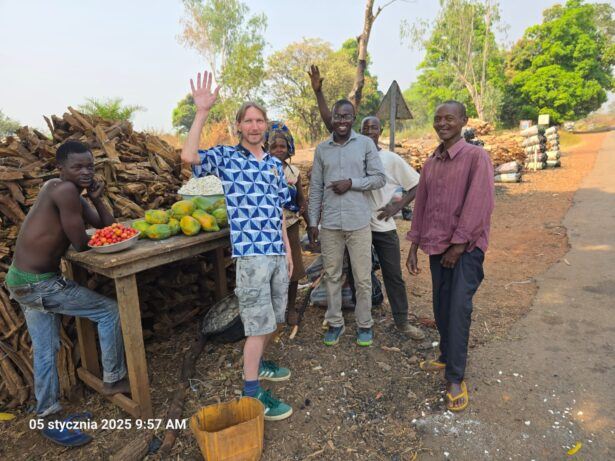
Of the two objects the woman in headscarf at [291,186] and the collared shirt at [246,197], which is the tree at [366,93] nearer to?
the woman in headscarf at [291,186]

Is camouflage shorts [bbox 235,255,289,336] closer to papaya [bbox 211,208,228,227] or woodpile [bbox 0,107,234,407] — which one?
papaya [bbox 211,208,228,227]

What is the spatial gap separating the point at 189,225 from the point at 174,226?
0.12 meters

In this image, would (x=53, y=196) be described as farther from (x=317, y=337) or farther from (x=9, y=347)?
(x=317, y=337)

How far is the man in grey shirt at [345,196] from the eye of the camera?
3.41m

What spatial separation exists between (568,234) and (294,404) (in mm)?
7296

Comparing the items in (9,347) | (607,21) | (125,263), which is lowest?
(9,347)

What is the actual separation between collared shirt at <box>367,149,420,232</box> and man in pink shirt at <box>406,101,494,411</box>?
61 centimetres

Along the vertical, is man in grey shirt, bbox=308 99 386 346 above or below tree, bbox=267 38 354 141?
below

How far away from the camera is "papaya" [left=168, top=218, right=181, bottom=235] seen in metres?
2.98

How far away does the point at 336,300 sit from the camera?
3.74 m

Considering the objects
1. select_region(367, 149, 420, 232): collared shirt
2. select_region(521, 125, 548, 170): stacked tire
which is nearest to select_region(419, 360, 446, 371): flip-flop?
select_region(367, 149, 420, 232): collared shirt

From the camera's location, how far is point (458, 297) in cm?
287

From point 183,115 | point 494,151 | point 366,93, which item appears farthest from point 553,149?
point 183,115

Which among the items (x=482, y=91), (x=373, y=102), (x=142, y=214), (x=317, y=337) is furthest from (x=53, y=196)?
(x=373, y=102)
